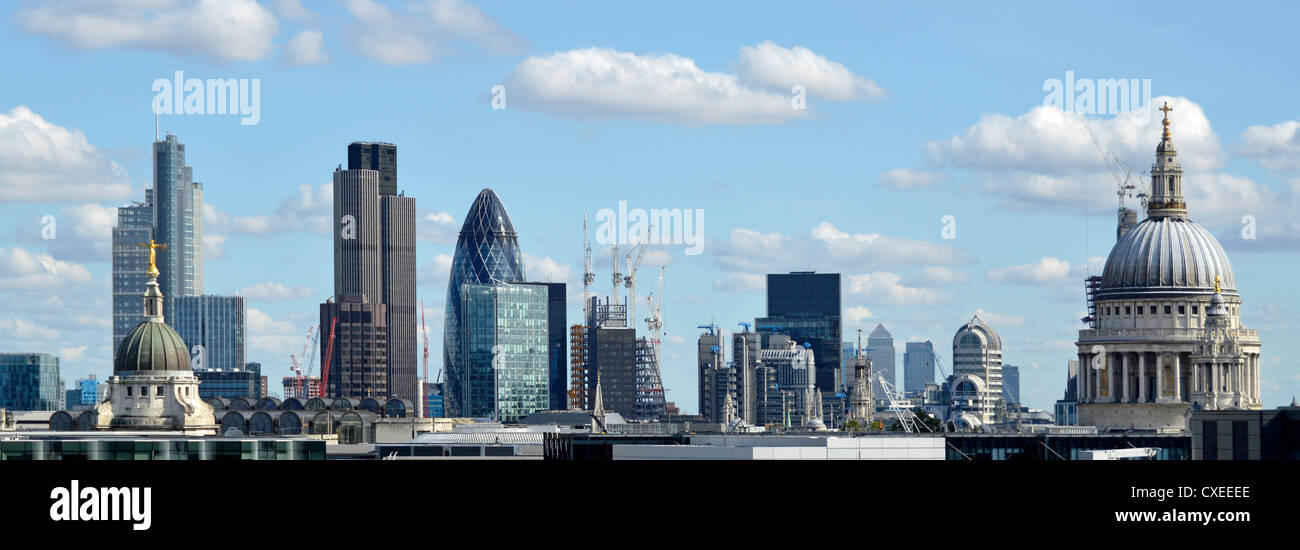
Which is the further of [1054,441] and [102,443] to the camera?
[1054,441]

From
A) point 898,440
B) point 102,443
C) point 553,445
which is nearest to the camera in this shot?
point 102,443

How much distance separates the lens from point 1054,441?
177 meters
